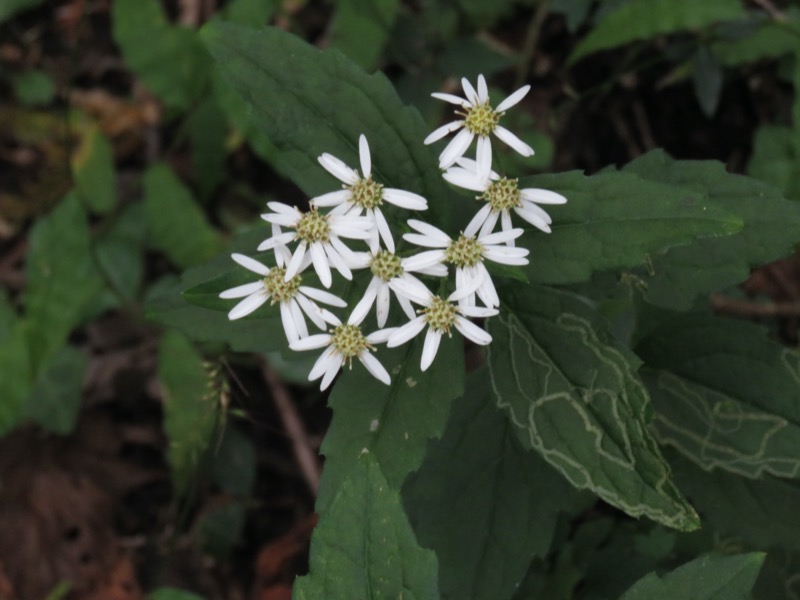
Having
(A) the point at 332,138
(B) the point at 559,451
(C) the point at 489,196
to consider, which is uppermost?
(A) the point at 332,138

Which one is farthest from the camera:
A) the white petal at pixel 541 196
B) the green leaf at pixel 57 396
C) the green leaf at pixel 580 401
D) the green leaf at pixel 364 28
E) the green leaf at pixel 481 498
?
the green leaf at pixel 364 28

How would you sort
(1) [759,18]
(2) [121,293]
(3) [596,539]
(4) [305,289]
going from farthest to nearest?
(2) [121,293]
(1) [759,18]
(3) [596,539]
(4) [305,289]

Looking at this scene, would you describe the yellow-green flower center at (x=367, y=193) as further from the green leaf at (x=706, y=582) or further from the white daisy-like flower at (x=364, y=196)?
the green leaf at (x=706, y=582)

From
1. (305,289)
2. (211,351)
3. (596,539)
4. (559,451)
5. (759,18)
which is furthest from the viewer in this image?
(211,351)

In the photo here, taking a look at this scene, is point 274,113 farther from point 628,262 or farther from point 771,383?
point 771,383

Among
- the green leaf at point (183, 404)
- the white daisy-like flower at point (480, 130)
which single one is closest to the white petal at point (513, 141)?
the white daisy-like flower at point (480, 130)

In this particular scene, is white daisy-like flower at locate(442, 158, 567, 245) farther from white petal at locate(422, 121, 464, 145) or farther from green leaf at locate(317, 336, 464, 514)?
green leaf at locate(317, 336, 464, 514)

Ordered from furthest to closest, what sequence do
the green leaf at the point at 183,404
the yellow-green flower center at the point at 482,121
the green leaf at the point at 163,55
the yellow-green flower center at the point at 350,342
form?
the green leaf at the point at 163,55 → the green leaf at the point at 183,404 → the yellow-green flower center at the point at 482,121 → the yellow-green flower center at the point at 350,342

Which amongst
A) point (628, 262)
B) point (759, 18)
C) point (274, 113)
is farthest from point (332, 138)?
point (759, 18)
